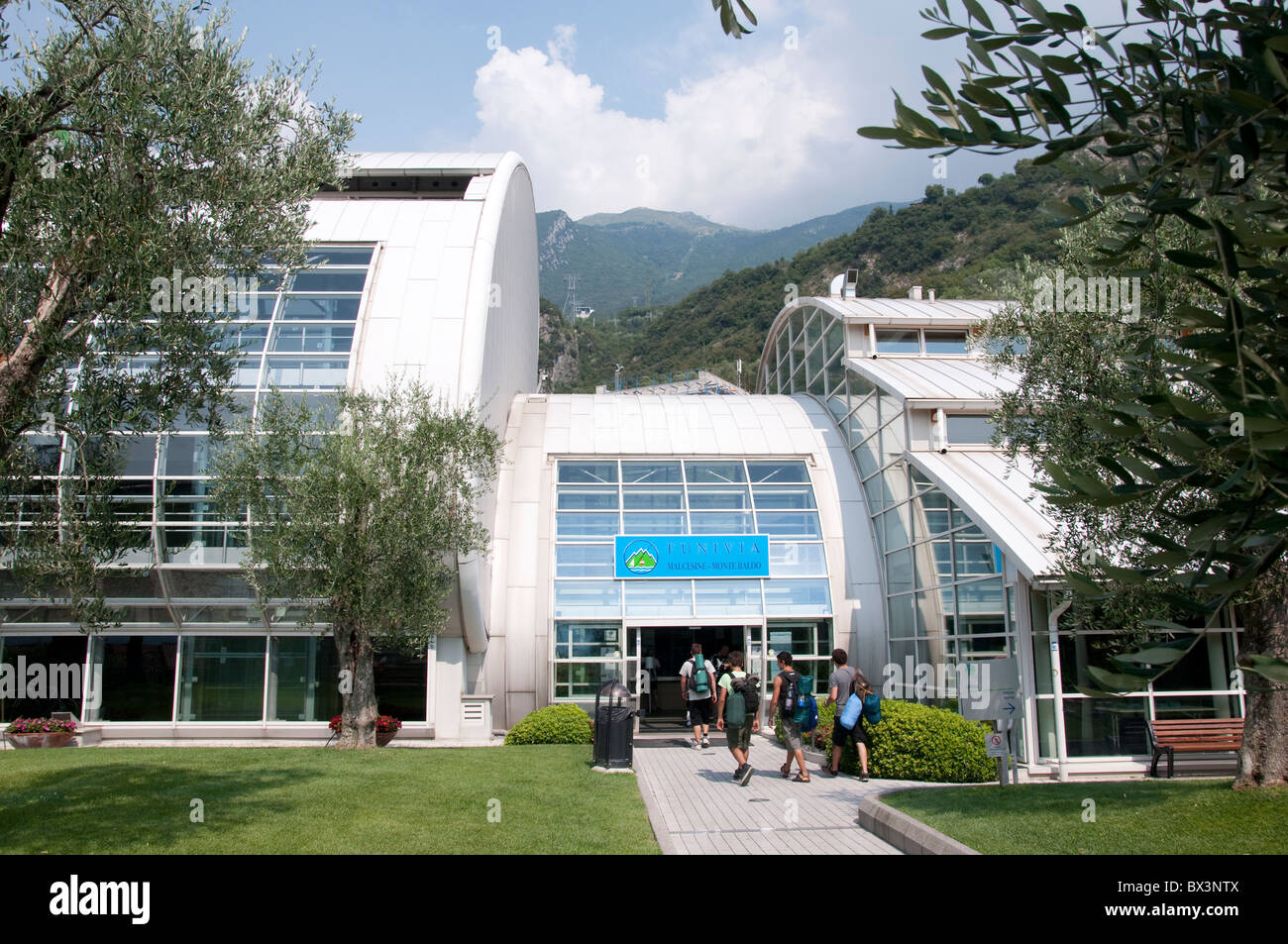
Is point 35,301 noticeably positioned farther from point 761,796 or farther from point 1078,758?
point 1078,758

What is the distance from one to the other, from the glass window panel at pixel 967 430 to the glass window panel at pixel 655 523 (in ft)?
22.4

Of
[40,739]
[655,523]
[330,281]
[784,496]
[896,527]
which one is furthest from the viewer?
[784,496]

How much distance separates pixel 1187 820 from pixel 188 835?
9728 mm

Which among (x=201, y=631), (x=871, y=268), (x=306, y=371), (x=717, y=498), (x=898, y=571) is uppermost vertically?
(x=871, y=268)

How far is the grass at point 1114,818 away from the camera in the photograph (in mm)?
8047

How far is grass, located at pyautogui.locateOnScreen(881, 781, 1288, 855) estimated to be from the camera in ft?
26.4

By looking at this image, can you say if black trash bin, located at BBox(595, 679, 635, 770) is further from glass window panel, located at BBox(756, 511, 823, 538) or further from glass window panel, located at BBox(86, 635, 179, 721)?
glass window panel, located at BBox(86, 635, 179, 721)

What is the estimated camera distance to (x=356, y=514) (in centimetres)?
1573

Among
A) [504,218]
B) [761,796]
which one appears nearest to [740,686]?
[761,796]

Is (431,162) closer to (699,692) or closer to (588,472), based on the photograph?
(588,472)

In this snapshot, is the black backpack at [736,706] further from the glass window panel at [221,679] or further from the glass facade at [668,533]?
the glass window panel at [221,679]

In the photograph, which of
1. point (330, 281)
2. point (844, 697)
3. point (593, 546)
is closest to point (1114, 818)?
point (844, 697)

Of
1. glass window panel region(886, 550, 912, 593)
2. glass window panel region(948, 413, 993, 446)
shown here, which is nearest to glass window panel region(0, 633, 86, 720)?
glass window panel region(886, 550, 912, 593)

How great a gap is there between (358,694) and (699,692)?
6.74 meters
